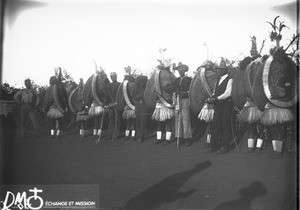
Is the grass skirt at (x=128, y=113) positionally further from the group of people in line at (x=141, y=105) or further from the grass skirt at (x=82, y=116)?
the grass skirt at (x=82, y=116)

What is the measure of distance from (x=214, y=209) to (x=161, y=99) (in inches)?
59.5

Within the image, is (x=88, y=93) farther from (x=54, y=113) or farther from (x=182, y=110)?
(x=182, y=110)

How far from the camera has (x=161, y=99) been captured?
4.67 metres

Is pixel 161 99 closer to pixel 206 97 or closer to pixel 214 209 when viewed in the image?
pixel 206 97

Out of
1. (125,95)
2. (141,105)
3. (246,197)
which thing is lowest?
(246,197)

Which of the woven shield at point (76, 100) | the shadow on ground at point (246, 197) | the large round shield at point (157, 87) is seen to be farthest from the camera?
the large round shield at point (157, 87)

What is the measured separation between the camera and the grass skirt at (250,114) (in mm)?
4418

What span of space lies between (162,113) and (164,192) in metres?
1.02

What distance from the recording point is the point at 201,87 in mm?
4613

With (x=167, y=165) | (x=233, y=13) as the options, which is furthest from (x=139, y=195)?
(x=233, y=13)

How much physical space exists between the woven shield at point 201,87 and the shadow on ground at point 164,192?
2.60ft

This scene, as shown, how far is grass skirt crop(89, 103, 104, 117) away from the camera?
4.55 m

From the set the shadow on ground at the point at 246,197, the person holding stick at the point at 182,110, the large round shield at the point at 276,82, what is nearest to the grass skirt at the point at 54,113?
the person holding stick at the point at 182,110

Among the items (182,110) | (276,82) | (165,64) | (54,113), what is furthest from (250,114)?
(54,113)
